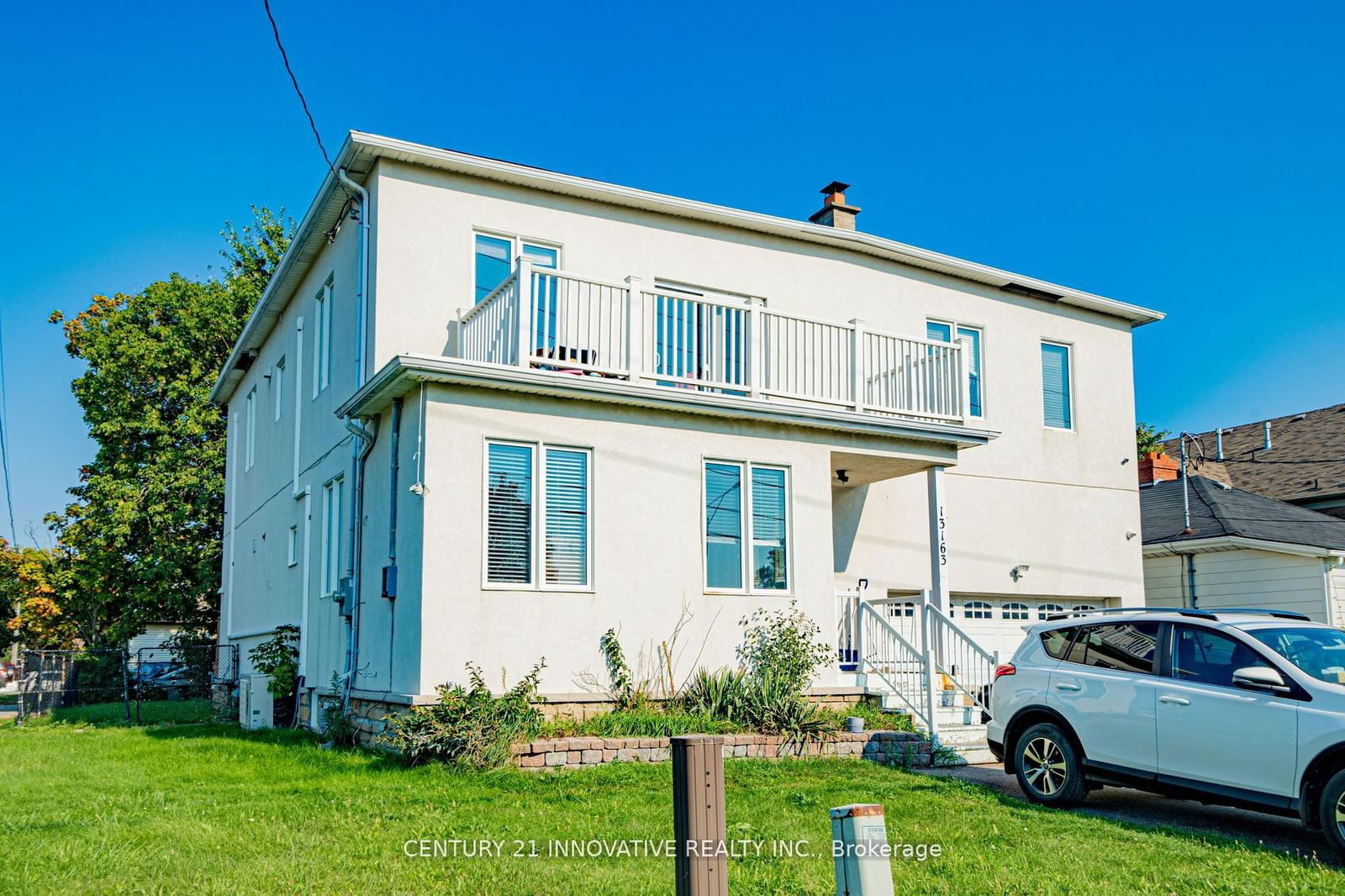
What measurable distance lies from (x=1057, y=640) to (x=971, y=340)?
31.0ft

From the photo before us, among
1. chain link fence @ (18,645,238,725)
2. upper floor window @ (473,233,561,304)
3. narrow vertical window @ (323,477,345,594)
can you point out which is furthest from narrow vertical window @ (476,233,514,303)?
chain link fence @ (18,645,238,725)

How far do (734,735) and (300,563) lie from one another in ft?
26.7

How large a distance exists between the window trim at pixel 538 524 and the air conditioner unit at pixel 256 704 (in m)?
6.25

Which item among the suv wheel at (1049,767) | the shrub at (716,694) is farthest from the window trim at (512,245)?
the suv wheel at (1049,767)

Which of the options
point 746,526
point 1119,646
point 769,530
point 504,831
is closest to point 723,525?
point 746,526

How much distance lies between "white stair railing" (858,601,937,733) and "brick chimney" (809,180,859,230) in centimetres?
700

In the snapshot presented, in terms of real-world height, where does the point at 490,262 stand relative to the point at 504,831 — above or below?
above

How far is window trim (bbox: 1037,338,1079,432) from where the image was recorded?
19.2 meters

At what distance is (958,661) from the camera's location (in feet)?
45.9

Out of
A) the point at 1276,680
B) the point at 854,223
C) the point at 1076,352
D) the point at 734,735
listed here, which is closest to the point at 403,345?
the point at 734,735

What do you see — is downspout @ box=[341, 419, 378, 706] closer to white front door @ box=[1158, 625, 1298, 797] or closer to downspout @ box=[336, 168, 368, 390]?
downspout @ box=[336, 168, 368, 390]

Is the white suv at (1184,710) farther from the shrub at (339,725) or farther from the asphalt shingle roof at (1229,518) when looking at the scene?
the asphalt shingle roof at (1229,518)

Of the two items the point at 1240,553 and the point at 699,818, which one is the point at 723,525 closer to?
the point at 699,818

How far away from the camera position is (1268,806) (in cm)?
810
